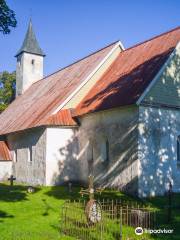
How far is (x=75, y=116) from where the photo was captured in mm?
22781

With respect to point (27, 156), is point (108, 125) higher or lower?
higher

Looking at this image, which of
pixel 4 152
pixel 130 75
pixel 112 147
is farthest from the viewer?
pixel 4 152

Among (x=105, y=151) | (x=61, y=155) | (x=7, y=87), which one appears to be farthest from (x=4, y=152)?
(x=7, y=87)

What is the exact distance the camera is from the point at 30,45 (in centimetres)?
3984

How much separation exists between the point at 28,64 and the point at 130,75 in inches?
817

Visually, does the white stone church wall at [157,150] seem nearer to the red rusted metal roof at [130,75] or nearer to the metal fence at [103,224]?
the red rusted metal roof at [130,75]

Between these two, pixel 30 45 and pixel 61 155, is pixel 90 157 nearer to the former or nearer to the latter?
pixel 61 155

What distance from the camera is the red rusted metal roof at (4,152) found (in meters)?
28.7

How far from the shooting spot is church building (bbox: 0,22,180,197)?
18.2 meters

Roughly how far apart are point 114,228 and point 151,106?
853 centimetres

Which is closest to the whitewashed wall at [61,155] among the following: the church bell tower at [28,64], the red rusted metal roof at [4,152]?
the red rusted metal roof at [4,152]

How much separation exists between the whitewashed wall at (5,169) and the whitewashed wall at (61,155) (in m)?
7.36

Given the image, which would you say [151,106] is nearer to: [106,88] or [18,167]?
[106,88]

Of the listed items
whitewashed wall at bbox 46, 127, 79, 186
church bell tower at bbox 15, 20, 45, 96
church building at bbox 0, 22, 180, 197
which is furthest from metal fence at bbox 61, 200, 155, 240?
church bell tower at bbox 15, 20, 45, 96
